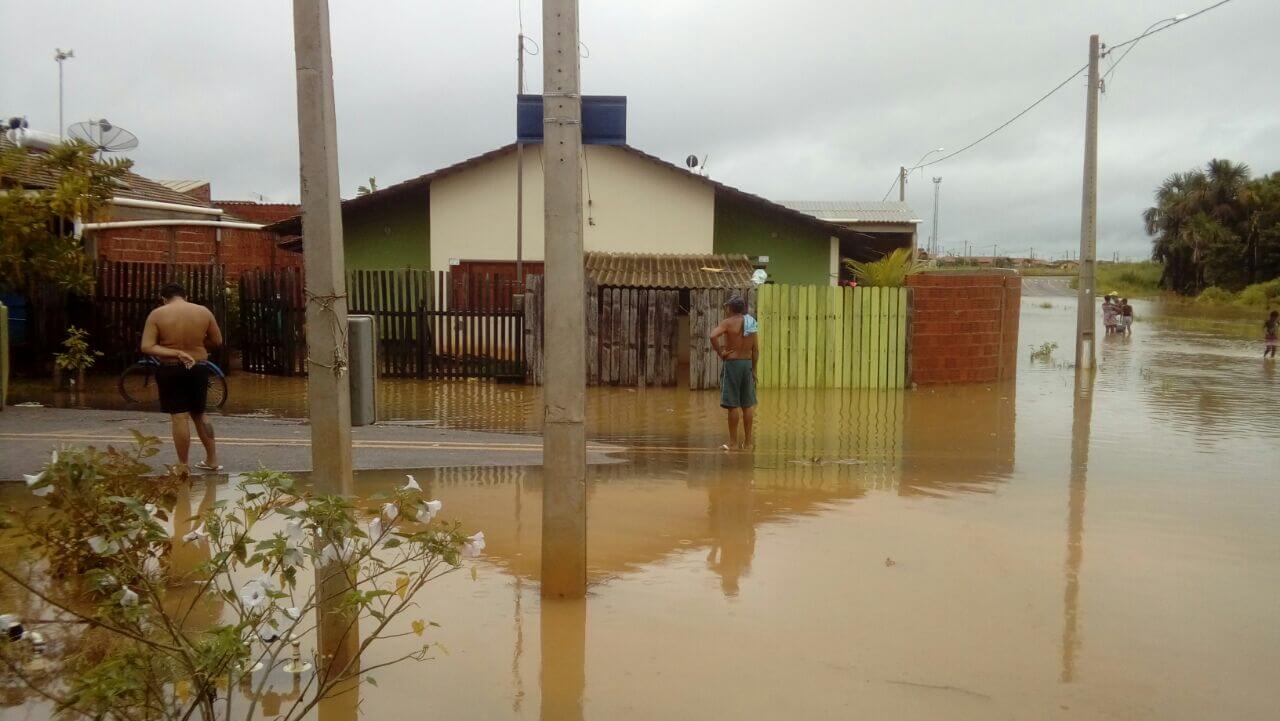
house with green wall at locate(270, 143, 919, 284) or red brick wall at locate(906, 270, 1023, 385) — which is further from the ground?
house with green wall at locate(270, 143, 919, 284)

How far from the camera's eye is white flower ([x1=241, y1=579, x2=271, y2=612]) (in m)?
3.42

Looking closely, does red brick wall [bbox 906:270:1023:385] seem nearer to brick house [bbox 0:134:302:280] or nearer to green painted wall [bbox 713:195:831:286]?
green painted wall [bbox 713:195:831:286]

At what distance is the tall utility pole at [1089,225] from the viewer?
19.4 m

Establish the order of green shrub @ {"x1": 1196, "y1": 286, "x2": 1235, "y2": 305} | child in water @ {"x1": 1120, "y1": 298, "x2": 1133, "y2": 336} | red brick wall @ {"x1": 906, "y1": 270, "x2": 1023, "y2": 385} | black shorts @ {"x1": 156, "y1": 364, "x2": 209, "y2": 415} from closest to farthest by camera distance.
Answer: black shorts @ {"x1": 156, "y1": 364, "x2": 209, "y2": 415}
red brick wall @ {"x1": 906, "y1": 270, "x2": 1023, "y2": 385}
child in water @ {"x1": 1120, "y1": 298, "x2": 1133, "y2": 336}
green shrub @ {"x1": 1196, "y1": 286, "x2": 1235, "y2": 305}

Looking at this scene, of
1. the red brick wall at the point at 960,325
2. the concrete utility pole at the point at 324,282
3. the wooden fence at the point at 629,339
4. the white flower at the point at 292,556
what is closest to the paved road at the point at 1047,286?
the red brick wall at the point at 960,325

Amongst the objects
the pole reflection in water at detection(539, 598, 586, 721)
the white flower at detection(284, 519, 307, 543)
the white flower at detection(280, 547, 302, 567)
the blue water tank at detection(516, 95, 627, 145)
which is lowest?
the pole reflection in water at detection(539, 598, 586, 721)

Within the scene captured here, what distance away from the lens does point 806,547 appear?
714cm

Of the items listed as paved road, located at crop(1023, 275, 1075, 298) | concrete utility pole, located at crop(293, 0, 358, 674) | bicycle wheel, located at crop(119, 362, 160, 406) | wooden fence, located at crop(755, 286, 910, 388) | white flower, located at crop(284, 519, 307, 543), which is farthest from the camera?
paved road, located at crop(1023, 275, 1075, 298)

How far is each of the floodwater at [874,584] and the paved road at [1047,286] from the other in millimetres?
66248

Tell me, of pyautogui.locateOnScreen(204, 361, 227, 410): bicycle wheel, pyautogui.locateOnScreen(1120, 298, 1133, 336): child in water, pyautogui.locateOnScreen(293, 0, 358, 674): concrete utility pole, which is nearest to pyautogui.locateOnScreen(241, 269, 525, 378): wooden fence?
pyautogui.locateOnScreen(204, 361, 227, 410): bicycle wheel

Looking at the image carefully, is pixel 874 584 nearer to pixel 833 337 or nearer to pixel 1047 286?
pixel 833 337

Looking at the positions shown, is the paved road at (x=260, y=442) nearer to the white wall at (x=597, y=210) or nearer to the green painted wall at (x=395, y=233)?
the green painted wall at (x=395, y=233)

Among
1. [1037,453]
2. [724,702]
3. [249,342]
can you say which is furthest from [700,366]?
[724,702]

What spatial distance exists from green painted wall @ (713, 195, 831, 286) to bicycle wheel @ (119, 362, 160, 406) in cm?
1096
